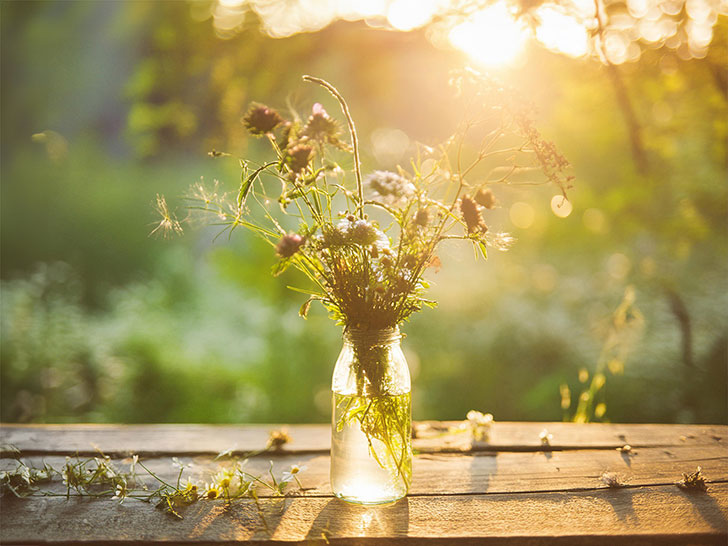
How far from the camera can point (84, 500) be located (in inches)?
46.3

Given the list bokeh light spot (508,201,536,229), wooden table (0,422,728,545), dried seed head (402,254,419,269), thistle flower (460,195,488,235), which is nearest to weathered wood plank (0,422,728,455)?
wooden table (0,422,728,545)

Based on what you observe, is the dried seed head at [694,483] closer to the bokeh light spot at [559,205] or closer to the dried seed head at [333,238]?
the bokeh light spot at [559,205]

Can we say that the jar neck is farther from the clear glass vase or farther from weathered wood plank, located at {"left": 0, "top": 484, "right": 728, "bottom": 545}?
weathered wood plank, located at {"left": 0, "top": 484, "right": 728, "bottom": 545}

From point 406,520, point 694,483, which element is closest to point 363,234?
point 406,520

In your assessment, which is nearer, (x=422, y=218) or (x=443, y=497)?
(x=422, y=218)

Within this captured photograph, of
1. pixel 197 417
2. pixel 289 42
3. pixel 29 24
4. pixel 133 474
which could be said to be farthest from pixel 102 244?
pixel 133 474

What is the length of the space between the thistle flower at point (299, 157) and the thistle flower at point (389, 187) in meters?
0.11

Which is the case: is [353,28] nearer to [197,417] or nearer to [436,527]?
[436,527]

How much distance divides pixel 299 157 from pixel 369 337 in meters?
0.36

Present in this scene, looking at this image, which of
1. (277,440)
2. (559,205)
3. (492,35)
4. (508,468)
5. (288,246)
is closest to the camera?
(288,246)

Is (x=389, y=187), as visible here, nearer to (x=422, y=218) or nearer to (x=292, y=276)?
(x=422, y=218)

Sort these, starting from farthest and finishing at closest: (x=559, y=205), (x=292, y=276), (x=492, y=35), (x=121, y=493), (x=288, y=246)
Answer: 1. (x=292, y=276)
2. (x=492, y=35)
3. (x=121, y=493)
4. (x=559, y=205)
5. (x=288, y=246)

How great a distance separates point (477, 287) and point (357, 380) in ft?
9.84

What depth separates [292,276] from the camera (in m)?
4.30
